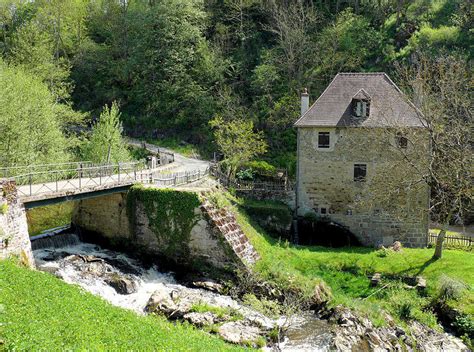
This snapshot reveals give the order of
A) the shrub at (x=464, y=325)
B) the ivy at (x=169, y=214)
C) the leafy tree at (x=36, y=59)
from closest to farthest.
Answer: the shrub at (x=464, y=325), the ivy at (x=169, y=214), the leafy tree at (x=36, y=59)

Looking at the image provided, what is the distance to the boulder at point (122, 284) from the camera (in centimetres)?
1936

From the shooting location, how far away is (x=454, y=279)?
19297mm

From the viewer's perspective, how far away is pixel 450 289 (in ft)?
61.1

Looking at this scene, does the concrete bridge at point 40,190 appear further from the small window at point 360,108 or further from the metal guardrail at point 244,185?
the small window at point 360,108

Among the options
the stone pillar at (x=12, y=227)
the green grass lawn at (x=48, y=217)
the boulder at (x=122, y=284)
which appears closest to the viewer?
the stone pillar at (x=12, y=227)

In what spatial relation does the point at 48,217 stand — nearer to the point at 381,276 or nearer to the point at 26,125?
the point at 26,125

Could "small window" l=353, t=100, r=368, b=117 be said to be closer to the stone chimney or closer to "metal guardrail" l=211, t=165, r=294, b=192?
the stone chimney

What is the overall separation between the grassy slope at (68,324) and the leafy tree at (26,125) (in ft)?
46.7

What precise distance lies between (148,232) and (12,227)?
716cm

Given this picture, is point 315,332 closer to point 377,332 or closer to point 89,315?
point 377,332

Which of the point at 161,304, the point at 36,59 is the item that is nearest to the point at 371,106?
the point at 161,304

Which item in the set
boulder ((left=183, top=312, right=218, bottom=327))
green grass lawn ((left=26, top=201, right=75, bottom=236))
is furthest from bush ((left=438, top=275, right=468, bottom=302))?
green grass lawn ((left=26, top=201, right=75, bottom=236))

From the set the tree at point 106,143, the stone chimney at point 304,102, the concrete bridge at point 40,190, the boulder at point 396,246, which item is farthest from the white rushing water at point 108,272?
the stone chimney at point 304,102

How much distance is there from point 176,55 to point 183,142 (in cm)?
851
